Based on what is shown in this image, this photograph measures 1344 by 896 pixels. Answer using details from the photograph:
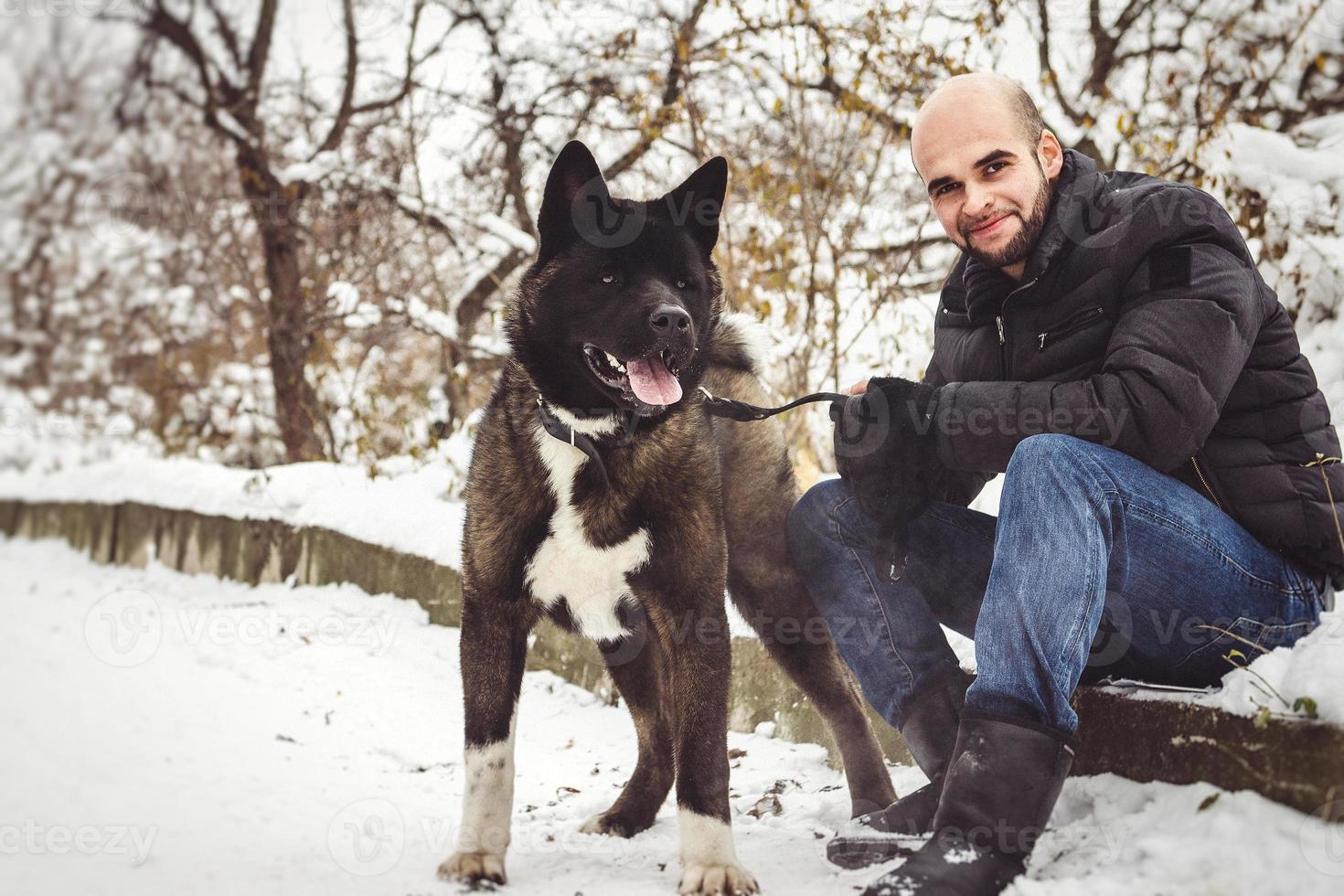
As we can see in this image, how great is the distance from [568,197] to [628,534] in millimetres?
922

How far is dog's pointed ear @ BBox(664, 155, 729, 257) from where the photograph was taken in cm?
261

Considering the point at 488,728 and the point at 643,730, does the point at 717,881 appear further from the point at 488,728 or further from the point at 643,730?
the point at 643,730

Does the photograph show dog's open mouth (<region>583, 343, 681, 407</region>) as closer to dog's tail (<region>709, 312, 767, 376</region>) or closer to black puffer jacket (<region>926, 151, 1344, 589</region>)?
dog's tail (<region>709, 312, 767, 376</region>)

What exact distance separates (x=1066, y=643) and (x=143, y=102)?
11.2 m

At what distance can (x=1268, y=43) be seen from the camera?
582cm

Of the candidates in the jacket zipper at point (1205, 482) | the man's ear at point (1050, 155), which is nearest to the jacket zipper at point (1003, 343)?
the man's ear at point (1050, 155)

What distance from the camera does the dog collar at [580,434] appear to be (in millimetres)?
2312

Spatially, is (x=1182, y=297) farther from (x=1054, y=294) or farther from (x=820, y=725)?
(x=820, y=725)

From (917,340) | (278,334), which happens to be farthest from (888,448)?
(278,334)

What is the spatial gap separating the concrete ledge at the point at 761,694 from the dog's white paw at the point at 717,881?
0.76 meters

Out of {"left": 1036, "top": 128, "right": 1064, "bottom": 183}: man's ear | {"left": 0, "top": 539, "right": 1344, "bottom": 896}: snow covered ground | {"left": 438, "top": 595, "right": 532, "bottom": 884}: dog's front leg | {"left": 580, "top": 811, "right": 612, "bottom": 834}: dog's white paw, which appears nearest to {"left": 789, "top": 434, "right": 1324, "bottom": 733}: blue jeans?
{"left": 0, "top": 539, "right": 1344, "bottom": 896}: snow covered ground

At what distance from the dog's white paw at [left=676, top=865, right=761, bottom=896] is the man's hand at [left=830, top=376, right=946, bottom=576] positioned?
32.5 inches

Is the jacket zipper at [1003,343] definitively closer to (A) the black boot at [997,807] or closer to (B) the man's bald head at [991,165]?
(B) the man's bald head at [991,165]

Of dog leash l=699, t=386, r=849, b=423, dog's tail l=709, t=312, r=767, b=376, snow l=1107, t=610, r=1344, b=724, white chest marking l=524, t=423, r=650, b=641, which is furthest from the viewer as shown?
dog's tail l=709, t=312, r=767, b=376
